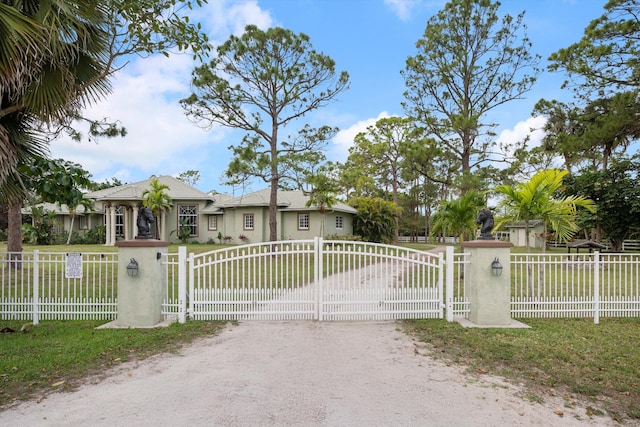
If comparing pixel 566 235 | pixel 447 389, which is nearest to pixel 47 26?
pixel 447 389

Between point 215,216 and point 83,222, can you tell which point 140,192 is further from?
point 83,222

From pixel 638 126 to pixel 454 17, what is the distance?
361 inches

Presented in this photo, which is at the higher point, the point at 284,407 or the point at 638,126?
the point at 638,126

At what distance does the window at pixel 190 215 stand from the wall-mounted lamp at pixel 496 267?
967 inches

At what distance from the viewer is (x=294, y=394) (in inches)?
165

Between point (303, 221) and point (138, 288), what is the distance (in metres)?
19.9

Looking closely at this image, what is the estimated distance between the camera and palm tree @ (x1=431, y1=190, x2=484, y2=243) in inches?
469

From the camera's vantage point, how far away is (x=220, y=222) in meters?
28.4

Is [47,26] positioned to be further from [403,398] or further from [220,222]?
[220,222]

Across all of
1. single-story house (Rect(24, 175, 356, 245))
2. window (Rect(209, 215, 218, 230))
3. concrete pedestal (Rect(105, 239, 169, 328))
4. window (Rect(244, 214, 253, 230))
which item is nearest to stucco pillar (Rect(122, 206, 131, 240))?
single-story house (Rect(24, 175, 356, 245))

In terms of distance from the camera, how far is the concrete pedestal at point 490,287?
704 cm

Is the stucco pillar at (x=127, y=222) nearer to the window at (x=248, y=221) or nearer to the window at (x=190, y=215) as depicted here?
the window at (x=190, y=215)

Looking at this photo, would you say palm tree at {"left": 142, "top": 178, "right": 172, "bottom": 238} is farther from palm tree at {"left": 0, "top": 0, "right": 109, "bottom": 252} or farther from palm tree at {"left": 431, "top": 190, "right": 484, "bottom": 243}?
palm tree at {"left": 0, "top": 0, "right": 109, "bottom": 252}

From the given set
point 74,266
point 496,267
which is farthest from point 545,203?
point 74,266
